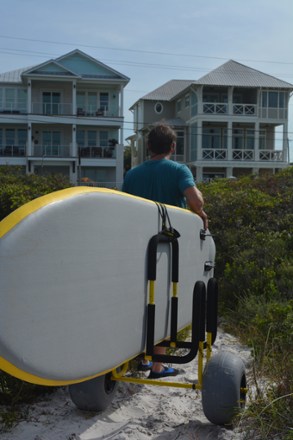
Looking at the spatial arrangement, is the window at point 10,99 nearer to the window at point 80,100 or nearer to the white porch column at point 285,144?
the window at point 80,100

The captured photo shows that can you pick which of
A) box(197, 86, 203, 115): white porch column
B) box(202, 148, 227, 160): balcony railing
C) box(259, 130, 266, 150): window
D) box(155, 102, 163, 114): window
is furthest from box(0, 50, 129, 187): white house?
box(259, 130, 266, 150): window

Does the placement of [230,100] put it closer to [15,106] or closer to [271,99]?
[271,99]

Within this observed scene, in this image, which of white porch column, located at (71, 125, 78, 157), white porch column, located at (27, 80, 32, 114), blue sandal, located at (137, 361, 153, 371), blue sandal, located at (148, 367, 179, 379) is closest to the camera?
blue sandal, located at (148, 367, 179, 379)

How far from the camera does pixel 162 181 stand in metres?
3.94

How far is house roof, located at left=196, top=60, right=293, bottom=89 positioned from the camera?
4222 cm

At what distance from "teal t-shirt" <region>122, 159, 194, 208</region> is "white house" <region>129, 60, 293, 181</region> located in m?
37.4

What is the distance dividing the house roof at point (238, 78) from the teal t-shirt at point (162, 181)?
128 ft

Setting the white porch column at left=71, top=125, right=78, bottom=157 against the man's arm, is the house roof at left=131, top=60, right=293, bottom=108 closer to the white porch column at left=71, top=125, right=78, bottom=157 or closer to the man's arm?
the white porch column at left=71, top=125, right=78, bottom=157

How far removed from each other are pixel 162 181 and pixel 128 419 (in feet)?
5.39

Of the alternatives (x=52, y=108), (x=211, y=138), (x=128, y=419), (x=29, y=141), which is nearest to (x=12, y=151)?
(x=29, y=141)

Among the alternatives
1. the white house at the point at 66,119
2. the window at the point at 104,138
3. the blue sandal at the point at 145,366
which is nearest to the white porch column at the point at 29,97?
the white house at the point at 66,119

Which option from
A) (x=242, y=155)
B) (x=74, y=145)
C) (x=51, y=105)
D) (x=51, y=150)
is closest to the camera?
(x=74, y=145)

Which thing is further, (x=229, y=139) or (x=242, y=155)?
(x=242, y=155)

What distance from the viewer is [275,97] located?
1703 inches
